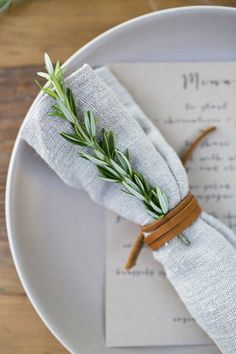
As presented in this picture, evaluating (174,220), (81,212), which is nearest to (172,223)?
(174,220)

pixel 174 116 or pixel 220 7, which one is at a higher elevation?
pixel 220 7

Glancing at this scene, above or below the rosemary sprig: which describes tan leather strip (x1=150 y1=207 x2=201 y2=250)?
below

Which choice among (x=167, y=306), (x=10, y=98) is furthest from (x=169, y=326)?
(x=10, y=98)

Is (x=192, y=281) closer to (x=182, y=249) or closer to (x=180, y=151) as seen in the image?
(x=182, y=249)
